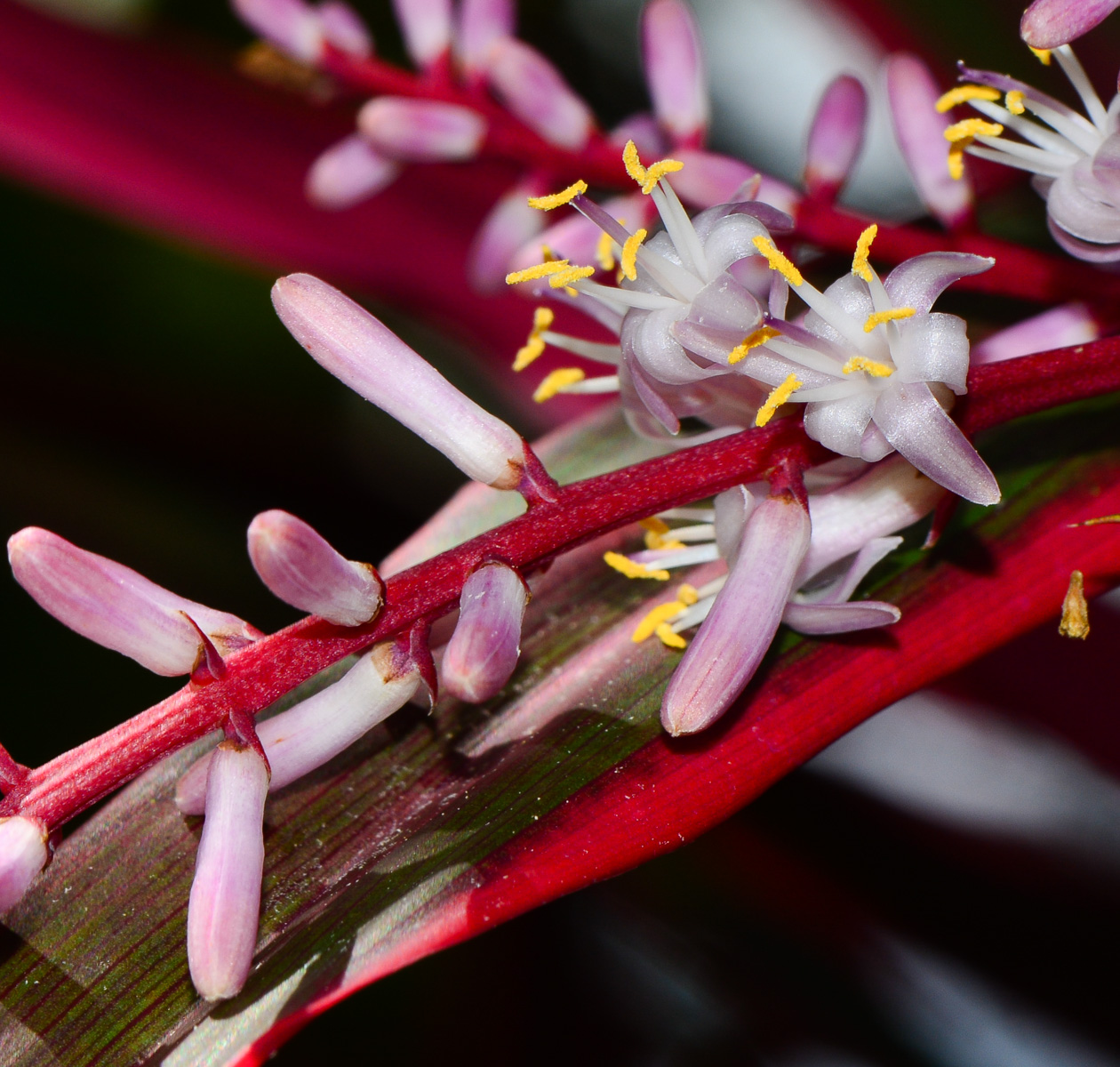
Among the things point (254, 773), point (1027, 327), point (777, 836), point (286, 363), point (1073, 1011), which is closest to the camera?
point (254, 773)

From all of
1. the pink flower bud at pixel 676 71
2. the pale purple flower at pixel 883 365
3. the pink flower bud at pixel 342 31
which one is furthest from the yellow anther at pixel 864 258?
the pink flower bud at pixel 342 31

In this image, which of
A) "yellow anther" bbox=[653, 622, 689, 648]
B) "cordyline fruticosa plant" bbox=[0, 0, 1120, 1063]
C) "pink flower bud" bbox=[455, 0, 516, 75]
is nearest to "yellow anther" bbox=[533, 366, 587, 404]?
"cordyline fruticosa plant" bbox=[0, 0, 1120, 1063]

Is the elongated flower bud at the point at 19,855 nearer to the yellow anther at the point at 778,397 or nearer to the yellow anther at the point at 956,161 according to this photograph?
the yellow anther at the point at 778,397

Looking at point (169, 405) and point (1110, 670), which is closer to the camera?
point (1110, 670)

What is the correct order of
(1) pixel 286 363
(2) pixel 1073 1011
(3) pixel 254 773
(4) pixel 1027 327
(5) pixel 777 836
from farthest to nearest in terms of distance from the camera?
(1) pixel 286 363 < (5) pixel 777 836 < (2) pixel 1073 1011 < (4) pixel 1027 327 < (3) pixel 254 773

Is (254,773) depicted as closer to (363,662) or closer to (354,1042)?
(363,662)

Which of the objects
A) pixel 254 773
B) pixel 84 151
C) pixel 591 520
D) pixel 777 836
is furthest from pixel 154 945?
pixel 84 151

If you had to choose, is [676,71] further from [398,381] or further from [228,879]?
[228,879]

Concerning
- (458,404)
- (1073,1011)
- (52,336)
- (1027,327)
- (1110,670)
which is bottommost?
(1073,1011)
